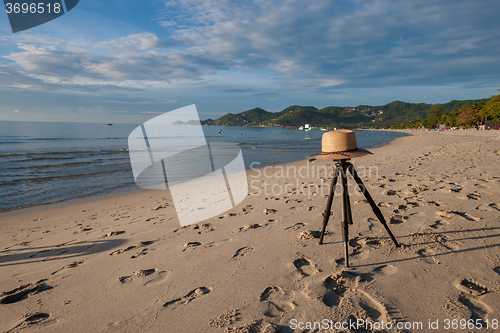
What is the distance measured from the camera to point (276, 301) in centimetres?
261

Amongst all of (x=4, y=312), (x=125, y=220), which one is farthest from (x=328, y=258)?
(x=125, y=220)

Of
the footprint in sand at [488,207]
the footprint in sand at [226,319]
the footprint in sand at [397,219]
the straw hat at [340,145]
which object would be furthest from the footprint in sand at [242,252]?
the footprint in sand at [488,207]

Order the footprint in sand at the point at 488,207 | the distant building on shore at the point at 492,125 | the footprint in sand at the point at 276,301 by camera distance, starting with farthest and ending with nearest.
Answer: the distant building on shore at the point at 492,125, the footprint in sand at the point at 488,207, the footprint in sand at the point at 276,301

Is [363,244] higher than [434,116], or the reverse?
[434,116]

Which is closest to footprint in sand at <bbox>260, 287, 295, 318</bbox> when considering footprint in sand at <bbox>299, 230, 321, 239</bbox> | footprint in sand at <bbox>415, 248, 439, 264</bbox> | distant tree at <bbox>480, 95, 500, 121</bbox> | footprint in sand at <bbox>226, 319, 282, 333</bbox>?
footprint in sand at <bbox>226, 319, 282, 333</bbox>

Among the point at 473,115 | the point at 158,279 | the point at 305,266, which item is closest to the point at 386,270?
the point at 305,266

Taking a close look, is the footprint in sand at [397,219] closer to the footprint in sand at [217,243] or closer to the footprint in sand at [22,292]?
the footprint in sand at [217,243]

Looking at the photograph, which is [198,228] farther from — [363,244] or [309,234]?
[363,244]

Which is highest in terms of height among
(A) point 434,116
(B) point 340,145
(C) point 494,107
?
(A) point 434,116

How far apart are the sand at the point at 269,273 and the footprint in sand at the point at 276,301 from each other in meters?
0.01

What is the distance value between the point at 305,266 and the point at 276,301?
81 centimetres

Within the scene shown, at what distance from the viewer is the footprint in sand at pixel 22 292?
304 centimetres

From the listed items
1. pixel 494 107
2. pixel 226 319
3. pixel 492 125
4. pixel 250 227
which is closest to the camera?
pixel 226 319

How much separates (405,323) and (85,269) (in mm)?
4290
